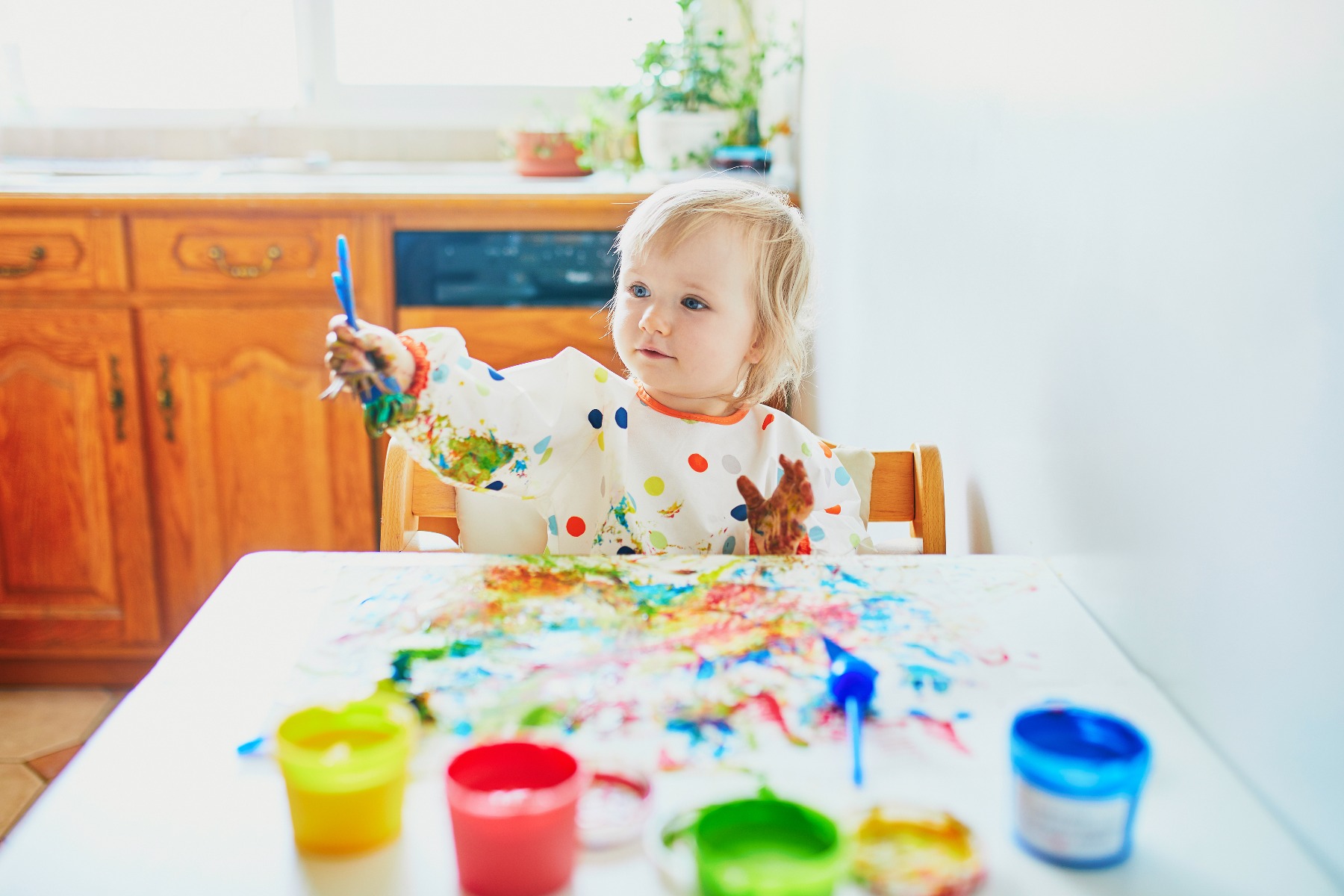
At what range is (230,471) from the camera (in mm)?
2080

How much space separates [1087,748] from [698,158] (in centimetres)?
185

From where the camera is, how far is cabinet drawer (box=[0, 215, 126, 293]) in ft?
6.37

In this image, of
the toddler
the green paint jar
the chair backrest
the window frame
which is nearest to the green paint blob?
the toddler

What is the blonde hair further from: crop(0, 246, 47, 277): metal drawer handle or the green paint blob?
crop(0, 246, 47, 277): metal drawer handle

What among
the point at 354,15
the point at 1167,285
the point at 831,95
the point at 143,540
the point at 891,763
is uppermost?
the point at 354,15

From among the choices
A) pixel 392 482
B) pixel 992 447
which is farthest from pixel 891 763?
pixel 392 482

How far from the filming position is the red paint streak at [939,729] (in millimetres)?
646

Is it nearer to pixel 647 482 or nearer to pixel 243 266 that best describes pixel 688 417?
pixel 647 482

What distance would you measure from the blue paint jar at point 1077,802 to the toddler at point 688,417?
541mm

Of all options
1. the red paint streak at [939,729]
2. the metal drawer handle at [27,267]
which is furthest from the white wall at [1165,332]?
the metal drawer handle at [27,267]

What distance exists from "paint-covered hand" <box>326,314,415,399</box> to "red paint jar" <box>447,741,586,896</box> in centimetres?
38

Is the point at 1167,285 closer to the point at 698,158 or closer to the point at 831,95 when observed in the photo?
the point at 831,95

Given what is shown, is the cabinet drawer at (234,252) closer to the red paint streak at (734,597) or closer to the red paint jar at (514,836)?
the red paint streak at (734,597)

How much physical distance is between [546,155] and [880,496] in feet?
4.77
